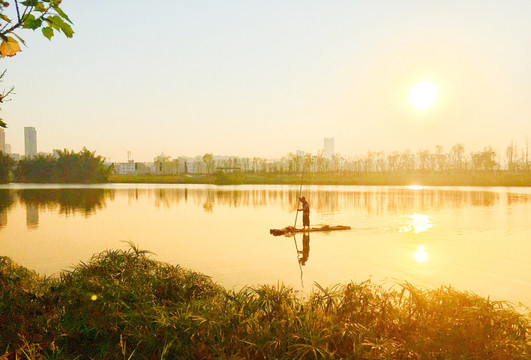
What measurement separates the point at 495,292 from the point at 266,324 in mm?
6518

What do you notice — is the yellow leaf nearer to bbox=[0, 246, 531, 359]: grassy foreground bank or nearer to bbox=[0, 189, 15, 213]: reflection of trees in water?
bbox=[0, 246, 531, 359]: grassy foreground bank

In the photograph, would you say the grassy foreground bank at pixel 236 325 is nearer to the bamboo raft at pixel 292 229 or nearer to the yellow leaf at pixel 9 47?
the yellow leaf at pixel 9 47

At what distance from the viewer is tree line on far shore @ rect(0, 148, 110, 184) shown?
84.1 m

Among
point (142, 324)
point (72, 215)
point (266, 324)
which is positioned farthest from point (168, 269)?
point (72, 215)

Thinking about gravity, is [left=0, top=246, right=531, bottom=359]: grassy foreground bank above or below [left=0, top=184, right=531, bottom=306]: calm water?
above

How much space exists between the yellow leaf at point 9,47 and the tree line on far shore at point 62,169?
8901 centimetres

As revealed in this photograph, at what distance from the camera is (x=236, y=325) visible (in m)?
5.11

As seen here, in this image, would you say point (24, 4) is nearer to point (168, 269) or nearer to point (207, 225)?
point (168, 269)

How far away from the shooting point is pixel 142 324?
523cm

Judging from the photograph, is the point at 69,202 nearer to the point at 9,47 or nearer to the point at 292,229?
the point at 292,229

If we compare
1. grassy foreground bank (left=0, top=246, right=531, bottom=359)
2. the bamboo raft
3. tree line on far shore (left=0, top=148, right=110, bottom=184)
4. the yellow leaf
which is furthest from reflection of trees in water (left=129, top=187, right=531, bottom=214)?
tree line on far shore (left=0, top=148, right=110, bottom=184)

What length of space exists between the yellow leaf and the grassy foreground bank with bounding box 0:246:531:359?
2695 millimetres

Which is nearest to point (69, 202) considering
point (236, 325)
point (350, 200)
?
point (350, 200)

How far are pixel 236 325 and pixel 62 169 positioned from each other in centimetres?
8923
